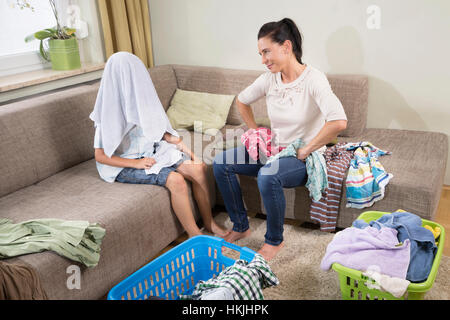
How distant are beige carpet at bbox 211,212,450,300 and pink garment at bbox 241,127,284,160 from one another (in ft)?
1.51

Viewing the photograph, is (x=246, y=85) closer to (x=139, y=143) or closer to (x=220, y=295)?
(x=139, y=143)

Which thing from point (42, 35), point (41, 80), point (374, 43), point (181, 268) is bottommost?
point (181, 268)

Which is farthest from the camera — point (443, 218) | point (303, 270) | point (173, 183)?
point (443, 218)

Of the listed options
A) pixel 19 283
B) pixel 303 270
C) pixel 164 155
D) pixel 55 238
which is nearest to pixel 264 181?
pixel 303 270

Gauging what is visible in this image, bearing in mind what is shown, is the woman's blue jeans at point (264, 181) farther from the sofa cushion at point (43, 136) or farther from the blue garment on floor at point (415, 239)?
the sofa cushion at point (43, 136)

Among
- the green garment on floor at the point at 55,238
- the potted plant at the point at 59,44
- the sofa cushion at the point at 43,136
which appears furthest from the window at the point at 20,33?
the green garment on floor at the point at 55,238

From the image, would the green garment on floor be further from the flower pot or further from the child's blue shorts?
the flower pot

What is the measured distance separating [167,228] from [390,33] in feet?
5.72

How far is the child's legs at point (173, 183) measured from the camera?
86.7 inches

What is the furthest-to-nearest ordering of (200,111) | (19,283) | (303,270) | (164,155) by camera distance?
(200,111) < (164,155) < (303,270) < (19,283)

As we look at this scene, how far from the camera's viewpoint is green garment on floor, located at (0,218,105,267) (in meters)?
1.68

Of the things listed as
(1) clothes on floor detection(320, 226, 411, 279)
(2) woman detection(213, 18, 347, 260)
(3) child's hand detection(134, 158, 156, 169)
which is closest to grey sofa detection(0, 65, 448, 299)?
(3) child's hand detection(134, 158, 156, 169)

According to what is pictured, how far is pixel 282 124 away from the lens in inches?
89.0

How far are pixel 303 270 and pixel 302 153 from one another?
554mm
